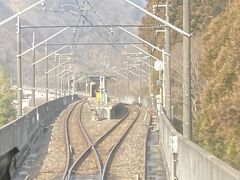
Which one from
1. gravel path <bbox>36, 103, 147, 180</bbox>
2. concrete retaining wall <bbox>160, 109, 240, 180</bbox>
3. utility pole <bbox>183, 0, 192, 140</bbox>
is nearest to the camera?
concrete retaining wall <bbox>160, 109, 240, 180</bbox>

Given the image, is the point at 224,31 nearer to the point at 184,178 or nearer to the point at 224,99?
the point at 224,99

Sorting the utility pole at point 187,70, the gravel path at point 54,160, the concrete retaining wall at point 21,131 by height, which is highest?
the utility pole at point 187,70

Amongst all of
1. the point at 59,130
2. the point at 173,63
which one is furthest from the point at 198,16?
the point at 59,130

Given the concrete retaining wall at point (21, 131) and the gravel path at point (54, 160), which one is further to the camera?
the concrete retaining wall at point (21, 131)

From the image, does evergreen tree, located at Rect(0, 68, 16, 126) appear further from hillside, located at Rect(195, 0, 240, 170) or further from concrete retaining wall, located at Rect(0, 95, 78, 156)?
hillside, located at Rect(195, 0, 240, 170)

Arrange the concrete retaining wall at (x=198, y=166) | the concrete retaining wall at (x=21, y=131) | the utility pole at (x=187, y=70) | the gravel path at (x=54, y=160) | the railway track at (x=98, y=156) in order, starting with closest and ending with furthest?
the concrete retaining wall at (x=198, y=166) → the utility pole at (x=187, y=70) → the railway track at (x=98, y=156) → the gravel path at (x=54, y=160) → the concrete retaining wall at (x=21, y=131)

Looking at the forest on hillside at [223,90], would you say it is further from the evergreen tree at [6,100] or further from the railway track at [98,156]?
the evergreen tree at [6,100]

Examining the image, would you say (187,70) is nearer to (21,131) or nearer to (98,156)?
Result: (98,156)

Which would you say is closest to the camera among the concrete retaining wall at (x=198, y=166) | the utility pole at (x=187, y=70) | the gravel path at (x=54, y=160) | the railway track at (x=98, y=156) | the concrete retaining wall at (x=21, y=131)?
the concrete retaining wall at (x=198, y=166)

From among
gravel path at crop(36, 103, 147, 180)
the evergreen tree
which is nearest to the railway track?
gravel path at crop(36, 103, 147, 180)

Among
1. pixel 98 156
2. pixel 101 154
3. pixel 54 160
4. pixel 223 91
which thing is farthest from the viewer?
pixel 101 154

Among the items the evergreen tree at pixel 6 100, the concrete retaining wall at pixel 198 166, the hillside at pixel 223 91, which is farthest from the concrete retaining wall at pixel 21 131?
the evergreen tree at pixel 6 100

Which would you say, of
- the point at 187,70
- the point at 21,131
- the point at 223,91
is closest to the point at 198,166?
the point at 187,70

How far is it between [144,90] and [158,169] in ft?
307
